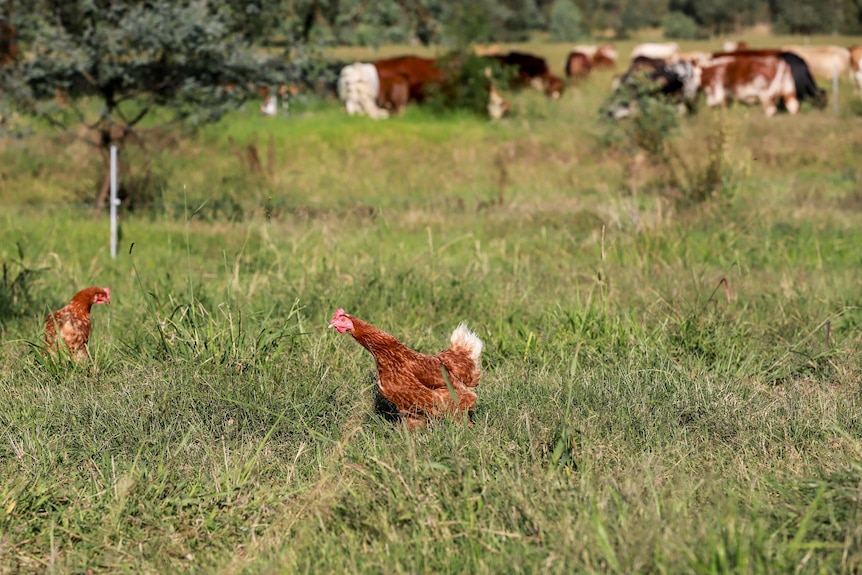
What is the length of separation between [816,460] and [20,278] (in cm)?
479

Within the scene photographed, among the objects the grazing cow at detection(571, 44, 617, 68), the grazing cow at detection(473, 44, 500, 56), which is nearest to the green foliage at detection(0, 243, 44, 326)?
the grazing cow at detection(473, 44, 500, 56)

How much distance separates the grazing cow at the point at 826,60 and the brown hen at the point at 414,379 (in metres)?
22.6

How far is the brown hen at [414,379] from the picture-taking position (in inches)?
169

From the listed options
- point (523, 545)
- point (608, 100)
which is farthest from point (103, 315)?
point (608, 100)

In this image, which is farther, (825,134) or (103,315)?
(825,134)

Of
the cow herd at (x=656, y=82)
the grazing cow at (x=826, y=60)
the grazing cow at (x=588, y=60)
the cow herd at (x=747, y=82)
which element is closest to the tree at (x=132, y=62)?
the cow herd at (x=656, y=82)

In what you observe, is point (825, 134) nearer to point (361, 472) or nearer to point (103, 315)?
point (103, 315)

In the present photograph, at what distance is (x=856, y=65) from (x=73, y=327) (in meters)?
22.8

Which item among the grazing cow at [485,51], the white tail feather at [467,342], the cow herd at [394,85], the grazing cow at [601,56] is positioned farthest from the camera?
the grazing cow at [601,56]

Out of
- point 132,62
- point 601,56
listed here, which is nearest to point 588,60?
point 601,56

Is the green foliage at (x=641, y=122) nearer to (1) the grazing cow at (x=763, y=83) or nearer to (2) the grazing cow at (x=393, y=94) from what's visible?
(2) the grazing cow at (x=393, y=94)

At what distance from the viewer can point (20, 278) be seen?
6254 millimetres

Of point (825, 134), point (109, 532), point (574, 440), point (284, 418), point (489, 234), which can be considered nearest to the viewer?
point (109, 532)

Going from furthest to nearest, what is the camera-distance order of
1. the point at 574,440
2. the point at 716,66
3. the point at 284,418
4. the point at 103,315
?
1. the point at 716,66
2. the point at 103,315
3. the point at 284,418
4. the point at 574,440
